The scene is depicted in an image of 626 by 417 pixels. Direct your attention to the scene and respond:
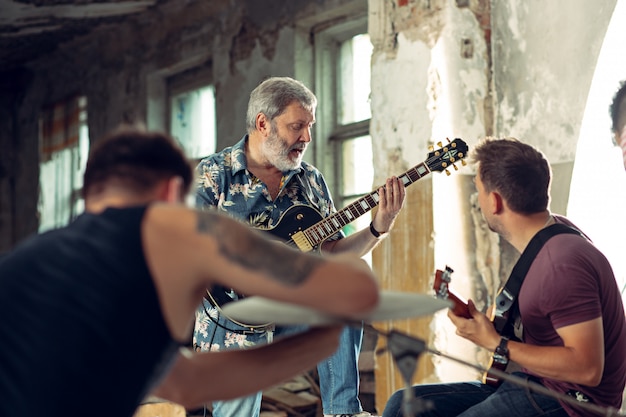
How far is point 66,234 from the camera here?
158 centimetres

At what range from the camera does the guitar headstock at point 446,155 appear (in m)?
3.74

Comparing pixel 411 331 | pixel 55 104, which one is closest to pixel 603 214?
pixel 411 331

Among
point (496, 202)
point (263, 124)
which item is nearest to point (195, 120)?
point (263, 124)

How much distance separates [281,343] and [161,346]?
0.34m

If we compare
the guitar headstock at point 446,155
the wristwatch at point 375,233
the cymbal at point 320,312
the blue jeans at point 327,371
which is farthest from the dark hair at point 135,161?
the guitar headstock at point 446,155

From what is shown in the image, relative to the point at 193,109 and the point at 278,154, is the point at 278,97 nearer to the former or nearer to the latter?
the point at 278,154

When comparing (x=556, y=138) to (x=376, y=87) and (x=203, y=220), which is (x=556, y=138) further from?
(x=203, y=220)

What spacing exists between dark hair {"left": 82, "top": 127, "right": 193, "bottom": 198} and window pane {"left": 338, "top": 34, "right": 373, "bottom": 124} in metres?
4.50

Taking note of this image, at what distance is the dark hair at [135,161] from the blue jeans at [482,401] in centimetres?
107

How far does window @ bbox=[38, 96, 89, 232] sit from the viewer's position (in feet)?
31.1

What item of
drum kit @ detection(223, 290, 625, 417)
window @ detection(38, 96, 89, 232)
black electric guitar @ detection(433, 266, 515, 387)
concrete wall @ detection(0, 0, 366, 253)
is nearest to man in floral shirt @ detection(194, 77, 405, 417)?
black electric guitar @ detection(433, 266, 515, 387)

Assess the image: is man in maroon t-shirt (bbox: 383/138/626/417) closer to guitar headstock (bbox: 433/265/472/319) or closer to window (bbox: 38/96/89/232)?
guitar headstock (bbox: 433/265/472/319)

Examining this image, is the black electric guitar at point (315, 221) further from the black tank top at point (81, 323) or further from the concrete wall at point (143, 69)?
the concrete wall at point (143, 69)

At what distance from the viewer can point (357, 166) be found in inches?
246
